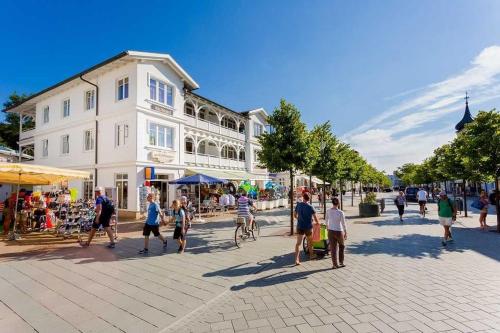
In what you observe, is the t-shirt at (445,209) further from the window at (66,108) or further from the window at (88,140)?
the window at (66,108)

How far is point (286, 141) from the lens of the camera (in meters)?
12.1

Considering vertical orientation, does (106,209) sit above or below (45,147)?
below

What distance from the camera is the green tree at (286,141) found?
11938mm

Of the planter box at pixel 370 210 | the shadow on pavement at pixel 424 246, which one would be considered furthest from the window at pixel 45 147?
the planter box at pixel 370 210

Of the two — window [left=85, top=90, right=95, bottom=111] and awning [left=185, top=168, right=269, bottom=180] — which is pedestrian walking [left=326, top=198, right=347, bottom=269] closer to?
awning [left=185, top=168, right=269, bottom=180]

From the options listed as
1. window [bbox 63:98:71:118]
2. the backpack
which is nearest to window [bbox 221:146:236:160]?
window [bbox 63:98:71:118]

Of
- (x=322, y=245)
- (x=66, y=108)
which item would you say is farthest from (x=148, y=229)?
(x=66, y=108)

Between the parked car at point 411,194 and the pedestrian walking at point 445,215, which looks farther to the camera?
the parked car at point 411,194

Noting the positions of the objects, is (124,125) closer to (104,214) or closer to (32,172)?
(32,172)

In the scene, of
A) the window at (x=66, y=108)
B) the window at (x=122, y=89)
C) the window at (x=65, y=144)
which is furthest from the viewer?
the window at (x=66, y=108)

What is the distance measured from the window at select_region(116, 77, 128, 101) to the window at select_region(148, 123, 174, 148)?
2595 mm

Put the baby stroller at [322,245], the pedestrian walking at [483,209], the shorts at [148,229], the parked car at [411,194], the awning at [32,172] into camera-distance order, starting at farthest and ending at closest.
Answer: the parked car at [411,194], the pedestrian walking at [483,209], the awning at [32,172], the shorts at [148,229], the baby stroller at [322,245]

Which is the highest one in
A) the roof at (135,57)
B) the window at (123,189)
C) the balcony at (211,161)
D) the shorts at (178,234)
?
the roof at (135,57)

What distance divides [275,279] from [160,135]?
15750mm
